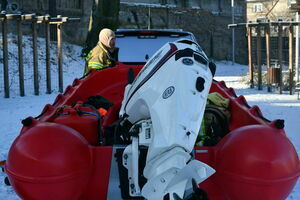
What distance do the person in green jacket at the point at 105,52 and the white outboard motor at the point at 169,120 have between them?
11.1 feet

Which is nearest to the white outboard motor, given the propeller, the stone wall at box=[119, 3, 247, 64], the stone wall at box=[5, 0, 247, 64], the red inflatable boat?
the propeller

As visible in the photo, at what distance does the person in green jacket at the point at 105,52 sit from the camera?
6074 mm

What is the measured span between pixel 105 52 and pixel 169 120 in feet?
13.4

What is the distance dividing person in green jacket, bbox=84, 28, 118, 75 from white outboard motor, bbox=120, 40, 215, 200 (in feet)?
11.1

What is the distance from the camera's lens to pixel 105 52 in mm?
6188

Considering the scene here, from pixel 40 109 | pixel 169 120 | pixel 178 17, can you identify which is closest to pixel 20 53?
pixel 40 109

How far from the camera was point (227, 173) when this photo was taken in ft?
8.61

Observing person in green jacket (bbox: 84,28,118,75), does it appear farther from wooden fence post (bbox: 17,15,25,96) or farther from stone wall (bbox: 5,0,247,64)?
stone wall (bbox: 5,0,247,64)

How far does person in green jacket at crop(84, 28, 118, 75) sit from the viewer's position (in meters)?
6.07

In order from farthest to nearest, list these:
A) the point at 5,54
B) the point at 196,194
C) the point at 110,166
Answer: the point at 5,54
the point at 110,166
the point at 196,194

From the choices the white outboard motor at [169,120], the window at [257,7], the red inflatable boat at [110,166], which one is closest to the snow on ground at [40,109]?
the red inflatable boat at [110,166]

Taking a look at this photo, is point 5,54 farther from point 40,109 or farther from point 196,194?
point 196,194

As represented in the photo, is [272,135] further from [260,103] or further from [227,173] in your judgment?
[260,103]

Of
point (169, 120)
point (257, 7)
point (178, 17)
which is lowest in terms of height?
point (169, 120)
